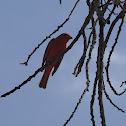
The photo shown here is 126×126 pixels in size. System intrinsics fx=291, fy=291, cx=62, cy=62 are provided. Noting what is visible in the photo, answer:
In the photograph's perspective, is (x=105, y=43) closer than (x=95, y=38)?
Yes

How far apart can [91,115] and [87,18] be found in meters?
0.53

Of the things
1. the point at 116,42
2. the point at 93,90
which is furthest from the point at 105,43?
the point at 93,90

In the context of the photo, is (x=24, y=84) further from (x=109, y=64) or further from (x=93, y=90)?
(x=109, y=64)

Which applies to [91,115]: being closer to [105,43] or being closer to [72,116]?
[72,116]

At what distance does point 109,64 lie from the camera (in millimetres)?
1697

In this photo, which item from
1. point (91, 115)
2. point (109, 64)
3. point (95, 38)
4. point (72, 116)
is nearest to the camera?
point (91, 115)

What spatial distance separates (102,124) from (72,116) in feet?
1.01

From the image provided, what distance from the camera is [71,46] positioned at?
1.48 metres

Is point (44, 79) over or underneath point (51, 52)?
underneath

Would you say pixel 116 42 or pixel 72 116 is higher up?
pixel 116 42

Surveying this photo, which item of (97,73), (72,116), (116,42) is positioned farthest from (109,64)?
(72,116)

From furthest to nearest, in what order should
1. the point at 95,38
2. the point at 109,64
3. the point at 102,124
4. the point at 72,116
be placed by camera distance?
the point at 95,38 < the point at 109,64 < the point at 72,116 < the point at 102,124

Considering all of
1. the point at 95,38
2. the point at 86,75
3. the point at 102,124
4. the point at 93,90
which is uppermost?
the point at 95,38

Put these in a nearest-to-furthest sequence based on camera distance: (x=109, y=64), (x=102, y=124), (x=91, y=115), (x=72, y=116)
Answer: (x=102, y=124), (x=91, y=115), (x=72, y=116), (x=109, y=64)
